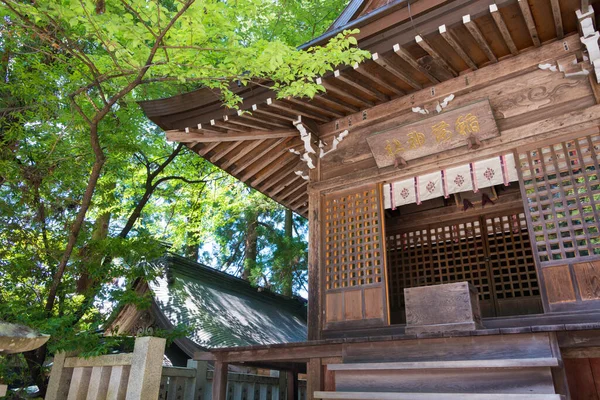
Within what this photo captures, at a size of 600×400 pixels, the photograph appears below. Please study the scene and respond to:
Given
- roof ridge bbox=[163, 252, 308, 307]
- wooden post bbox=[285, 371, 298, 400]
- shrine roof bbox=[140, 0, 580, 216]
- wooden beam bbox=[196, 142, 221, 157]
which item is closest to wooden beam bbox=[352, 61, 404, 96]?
shrine roof bbox=[140, 0, 580, 216]

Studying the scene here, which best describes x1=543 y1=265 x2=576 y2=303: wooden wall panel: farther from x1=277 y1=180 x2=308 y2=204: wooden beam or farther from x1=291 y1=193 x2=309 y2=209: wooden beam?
x1=291 y1=193 x2=309 y2=209: wooden beam

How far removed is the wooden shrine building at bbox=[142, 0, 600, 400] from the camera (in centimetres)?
425

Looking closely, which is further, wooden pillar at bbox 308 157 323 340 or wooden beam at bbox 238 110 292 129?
wooden beam at bbox 238 110 292 129

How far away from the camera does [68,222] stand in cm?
702

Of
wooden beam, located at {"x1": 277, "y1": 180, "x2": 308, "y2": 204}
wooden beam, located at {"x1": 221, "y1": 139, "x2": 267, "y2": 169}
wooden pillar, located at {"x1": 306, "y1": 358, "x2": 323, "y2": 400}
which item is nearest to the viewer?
wooden pillar, located at {"x1": 306, "y1": 358, "x2": 323, "y2": 400}

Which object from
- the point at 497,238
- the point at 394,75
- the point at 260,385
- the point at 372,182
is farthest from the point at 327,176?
the point at 260,385

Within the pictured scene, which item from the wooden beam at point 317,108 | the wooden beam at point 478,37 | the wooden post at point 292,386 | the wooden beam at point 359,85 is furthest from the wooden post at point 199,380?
the wooden beam at point 478,37

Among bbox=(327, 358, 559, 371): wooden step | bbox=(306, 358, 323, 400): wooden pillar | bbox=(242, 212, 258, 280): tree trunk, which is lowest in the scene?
bbox=(306, 358, 323, 400): wooden pillar

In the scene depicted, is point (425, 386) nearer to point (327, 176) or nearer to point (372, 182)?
point (372, 182)

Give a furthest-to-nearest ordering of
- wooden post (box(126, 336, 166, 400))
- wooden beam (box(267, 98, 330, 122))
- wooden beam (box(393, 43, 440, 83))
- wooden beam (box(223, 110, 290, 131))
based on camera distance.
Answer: wooden beam (box(223, 110, 290, 131)), wooden beam (box(267, 98, 330, 122)), wooden beam (box(393, 43, 440, 83)), wooden post (box(126, 336, 166, 400))

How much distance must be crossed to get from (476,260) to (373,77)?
4804 mm

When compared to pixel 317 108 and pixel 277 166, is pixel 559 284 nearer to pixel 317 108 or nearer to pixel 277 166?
pixel 317 108

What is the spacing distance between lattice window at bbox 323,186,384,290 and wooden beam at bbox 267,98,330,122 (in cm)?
132

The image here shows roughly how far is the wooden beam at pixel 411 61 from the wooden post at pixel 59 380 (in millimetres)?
5475
